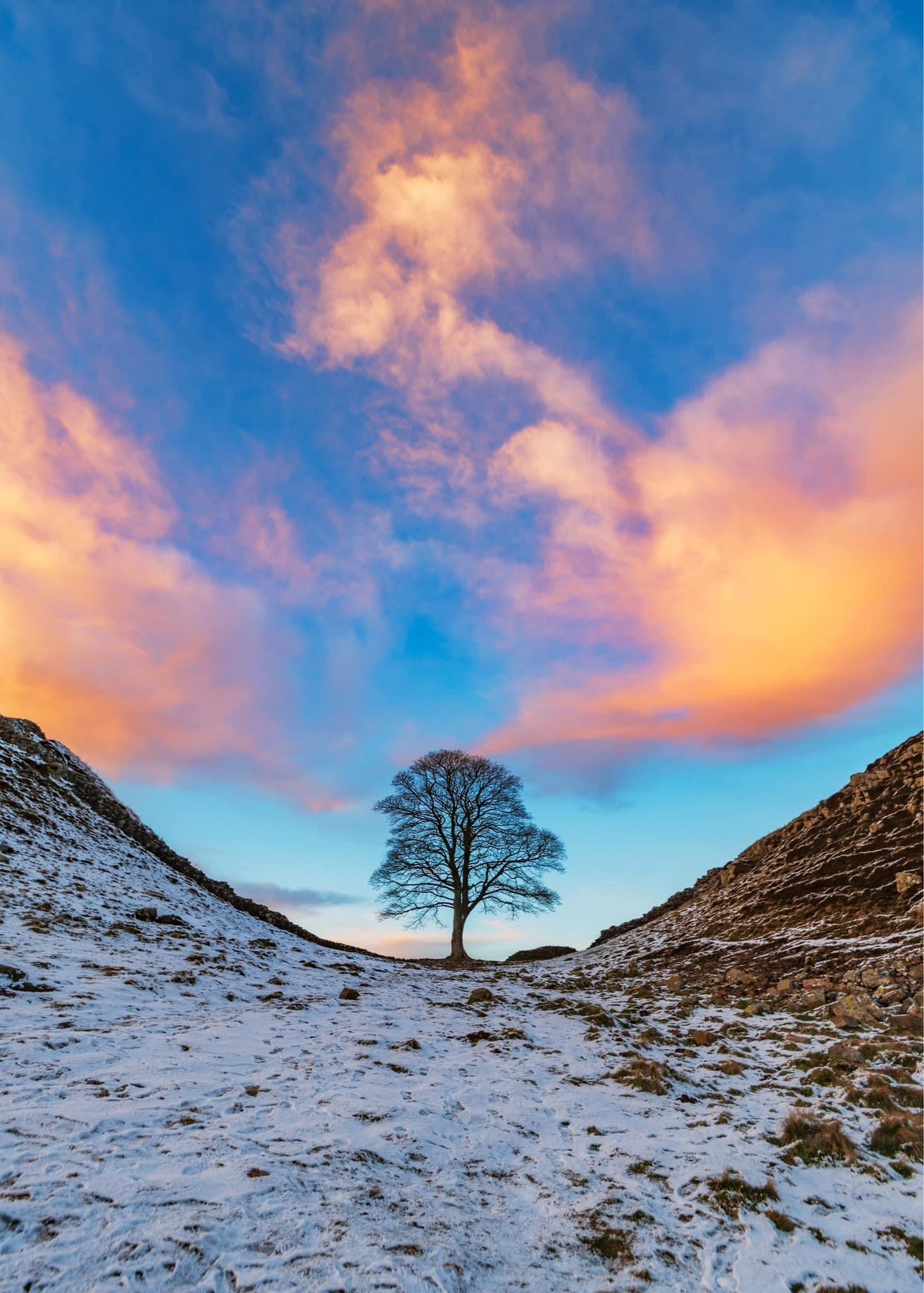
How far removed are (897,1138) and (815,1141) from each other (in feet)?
2.88

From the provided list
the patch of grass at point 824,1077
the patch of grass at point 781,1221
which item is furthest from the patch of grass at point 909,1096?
the patch of grass at point 781,1221

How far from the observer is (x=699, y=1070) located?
9.17 m

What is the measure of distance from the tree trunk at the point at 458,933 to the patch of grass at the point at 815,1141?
24.1 m

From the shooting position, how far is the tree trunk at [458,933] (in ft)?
95.3

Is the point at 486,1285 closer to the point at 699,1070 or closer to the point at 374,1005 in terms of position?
the point at 699,1070

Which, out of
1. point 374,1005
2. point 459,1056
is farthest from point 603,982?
point 459,1056

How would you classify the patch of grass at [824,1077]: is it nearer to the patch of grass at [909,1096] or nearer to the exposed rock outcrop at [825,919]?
the patch of grass at [909,1096]

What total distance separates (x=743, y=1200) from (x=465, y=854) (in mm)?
26036

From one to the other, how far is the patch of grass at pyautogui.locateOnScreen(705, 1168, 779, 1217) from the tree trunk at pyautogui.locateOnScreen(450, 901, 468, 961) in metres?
25.0

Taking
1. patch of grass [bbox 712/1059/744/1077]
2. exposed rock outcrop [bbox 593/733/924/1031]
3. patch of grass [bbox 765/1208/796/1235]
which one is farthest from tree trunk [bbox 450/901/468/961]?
patch of grass [bbox 765/1208/796/1235]

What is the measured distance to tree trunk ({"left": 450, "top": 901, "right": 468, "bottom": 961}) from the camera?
1144 inches

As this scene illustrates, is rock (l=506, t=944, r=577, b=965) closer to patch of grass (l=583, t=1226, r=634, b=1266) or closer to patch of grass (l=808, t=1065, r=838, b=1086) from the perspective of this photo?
patch of grass (l=808, t=1065, r=838, b=1086)

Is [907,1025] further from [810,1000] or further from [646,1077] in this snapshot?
[646,1077]

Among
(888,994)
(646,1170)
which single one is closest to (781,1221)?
(646,1170)
